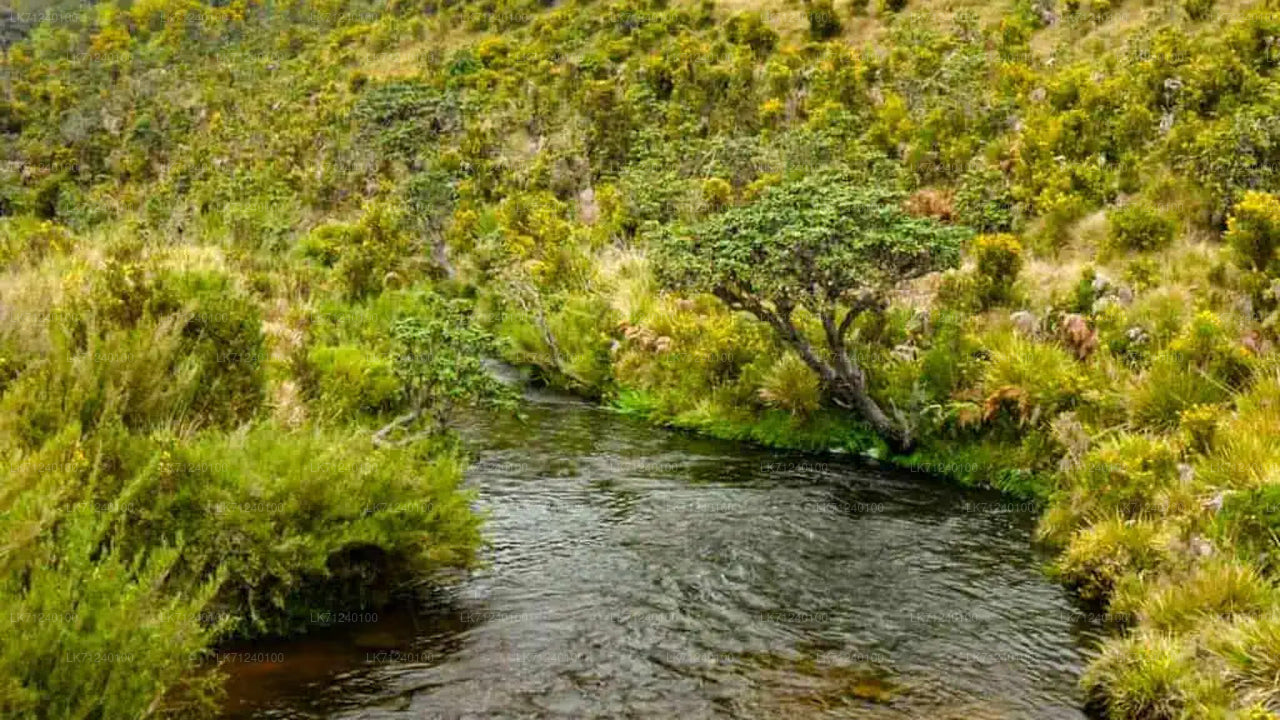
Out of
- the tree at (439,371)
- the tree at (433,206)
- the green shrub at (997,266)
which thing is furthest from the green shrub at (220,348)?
the tree at (433,206)

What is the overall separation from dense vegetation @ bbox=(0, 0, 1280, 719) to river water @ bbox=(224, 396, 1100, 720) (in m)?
0.46

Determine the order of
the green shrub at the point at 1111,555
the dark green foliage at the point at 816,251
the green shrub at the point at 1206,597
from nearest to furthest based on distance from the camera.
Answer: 1. the green shrub at the point at 1206,597
2. the green shrub at the point at 1111,555
3. the dark green foliage at the point at 816,251

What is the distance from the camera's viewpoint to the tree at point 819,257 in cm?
1183

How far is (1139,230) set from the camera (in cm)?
1479

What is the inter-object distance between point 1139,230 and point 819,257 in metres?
6.18

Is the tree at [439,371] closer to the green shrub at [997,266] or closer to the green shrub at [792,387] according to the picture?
the green shrub at [792,387]

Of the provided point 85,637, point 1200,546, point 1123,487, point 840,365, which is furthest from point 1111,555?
point 85,637

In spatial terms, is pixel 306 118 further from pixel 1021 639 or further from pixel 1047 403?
pixel 1021 639

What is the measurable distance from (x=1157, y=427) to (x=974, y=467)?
2.20 meters

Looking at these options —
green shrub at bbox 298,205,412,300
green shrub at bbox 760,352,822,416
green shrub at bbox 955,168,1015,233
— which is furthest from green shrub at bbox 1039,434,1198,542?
green shrub at bbox 298,205,412,300

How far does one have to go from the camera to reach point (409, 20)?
5038cm

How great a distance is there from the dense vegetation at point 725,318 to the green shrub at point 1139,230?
2.2 inches

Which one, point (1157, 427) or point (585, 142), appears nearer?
point (1157, 427)

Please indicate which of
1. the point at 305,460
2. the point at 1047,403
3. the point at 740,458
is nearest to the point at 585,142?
the point at 740,458
